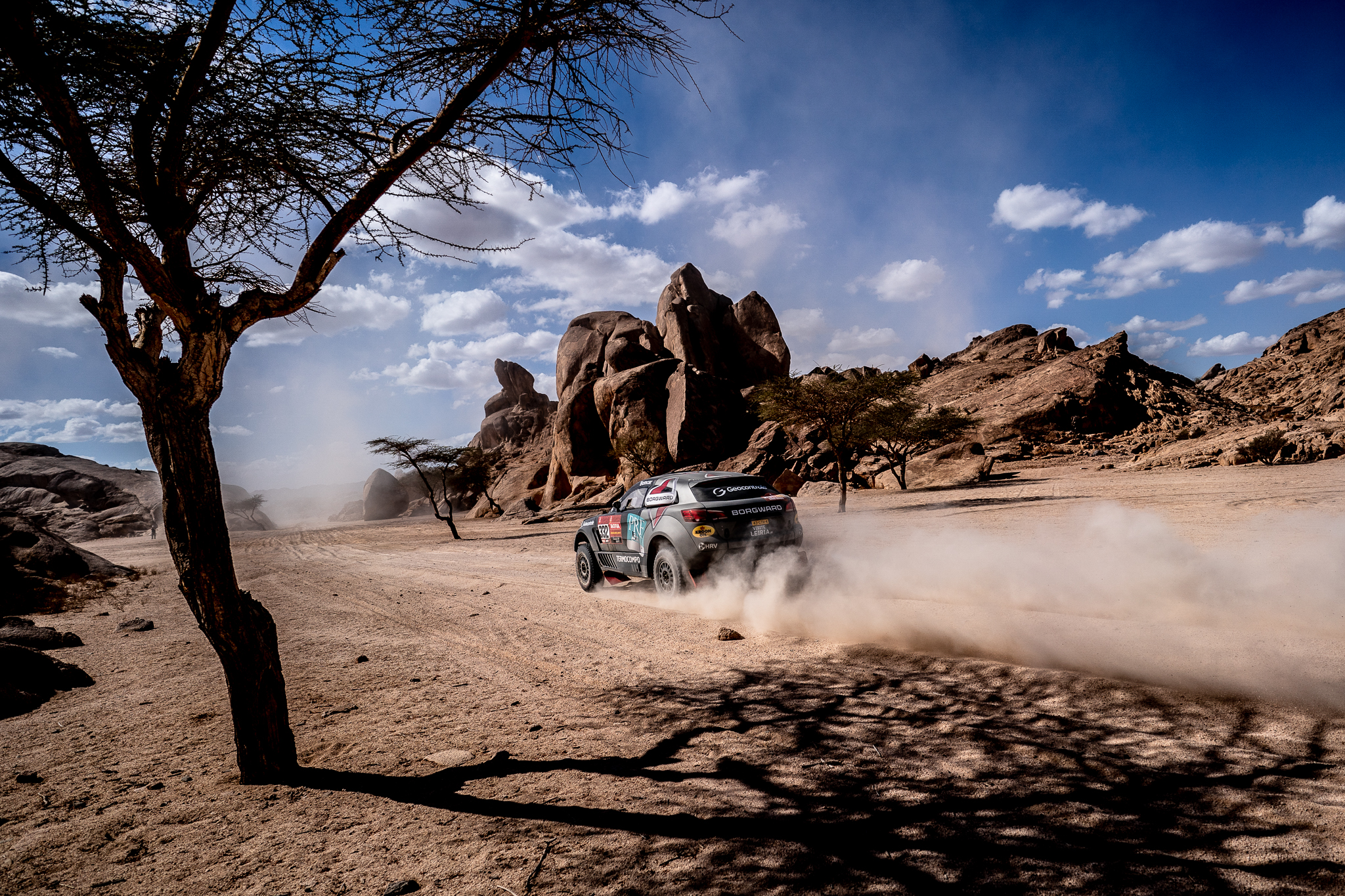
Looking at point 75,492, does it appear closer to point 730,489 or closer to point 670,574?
point 670,574

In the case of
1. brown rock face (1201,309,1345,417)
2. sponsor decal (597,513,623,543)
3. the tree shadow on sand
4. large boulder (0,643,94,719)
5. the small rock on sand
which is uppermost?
brown rock face (1201,309,1345,417)

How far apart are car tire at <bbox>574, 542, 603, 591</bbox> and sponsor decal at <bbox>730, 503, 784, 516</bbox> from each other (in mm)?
2975

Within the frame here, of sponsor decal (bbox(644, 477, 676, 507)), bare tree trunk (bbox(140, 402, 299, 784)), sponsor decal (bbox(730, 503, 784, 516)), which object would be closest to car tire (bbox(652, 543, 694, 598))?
sponsor decal (bbox(644, 477, 676, 507))

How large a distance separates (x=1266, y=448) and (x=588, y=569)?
2382 cm

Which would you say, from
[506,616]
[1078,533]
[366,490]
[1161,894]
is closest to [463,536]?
[506,616]

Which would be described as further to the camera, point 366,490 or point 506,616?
point 366,490

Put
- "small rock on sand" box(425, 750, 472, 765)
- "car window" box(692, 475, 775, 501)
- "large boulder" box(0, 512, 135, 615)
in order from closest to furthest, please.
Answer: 1. "small rock on sand" box(425, 750, 472, 765)
2. "car window" box(692, 475, 775, 501)
3. "large boulder" box(0, 512, 135, 615)

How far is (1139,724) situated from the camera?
12.1 feet

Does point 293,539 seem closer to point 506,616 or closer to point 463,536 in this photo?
point 463,536

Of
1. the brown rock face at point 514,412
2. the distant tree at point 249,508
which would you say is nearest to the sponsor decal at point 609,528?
the brown rock face at point 514,412

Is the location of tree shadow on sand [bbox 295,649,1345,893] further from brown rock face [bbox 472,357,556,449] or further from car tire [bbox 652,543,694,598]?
brown rock face [bbox 472,357,556,449]

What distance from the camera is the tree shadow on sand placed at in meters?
2.45

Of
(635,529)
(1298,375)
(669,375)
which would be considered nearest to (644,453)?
(669,375)

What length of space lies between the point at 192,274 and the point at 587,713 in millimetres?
3871
